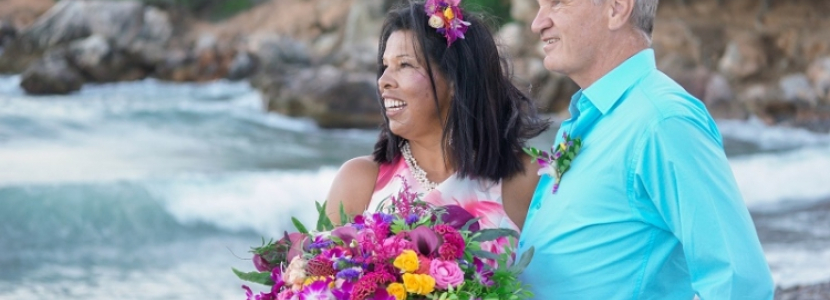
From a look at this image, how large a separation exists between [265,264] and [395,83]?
2.40ft

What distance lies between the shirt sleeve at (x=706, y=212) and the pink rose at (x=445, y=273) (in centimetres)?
42

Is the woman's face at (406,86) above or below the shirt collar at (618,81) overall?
above

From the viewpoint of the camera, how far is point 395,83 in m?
2.88

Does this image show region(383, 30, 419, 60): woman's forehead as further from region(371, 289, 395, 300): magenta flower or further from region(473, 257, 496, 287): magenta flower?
region(371, 289, 395, 300): magenta flower

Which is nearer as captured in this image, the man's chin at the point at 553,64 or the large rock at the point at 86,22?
the man's chin at the point at 553,64

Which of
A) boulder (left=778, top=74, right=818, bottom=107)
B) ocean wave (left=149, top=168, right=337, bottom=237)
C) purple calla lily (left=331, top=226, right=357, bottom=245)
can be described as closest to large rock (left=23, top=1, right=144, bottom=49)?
boulder (left=778, top=74, right=818, bottom=107)

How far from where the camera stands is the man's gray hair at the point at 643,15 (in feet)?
7.87

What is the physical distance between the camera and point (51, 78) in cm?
2250

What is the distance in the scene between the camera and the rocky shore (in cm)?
1878

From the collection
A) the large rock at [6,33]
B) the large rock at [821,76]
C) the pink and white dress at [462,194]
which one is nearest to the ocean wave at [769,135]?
the large rock at [821,76]

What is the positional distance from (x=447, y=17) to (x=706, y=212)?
1.03 metres

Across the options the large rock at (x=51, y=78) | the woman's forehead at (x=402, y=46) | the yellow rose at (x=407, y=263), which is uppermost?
the large rock at (x=51, y=78)

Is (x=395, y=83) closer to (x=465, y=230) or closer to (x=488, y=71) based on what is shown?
(x=488, y=71)

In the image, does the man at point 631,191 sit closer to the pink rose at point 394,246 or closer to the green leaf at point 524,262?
the green leaf at point 524,262
